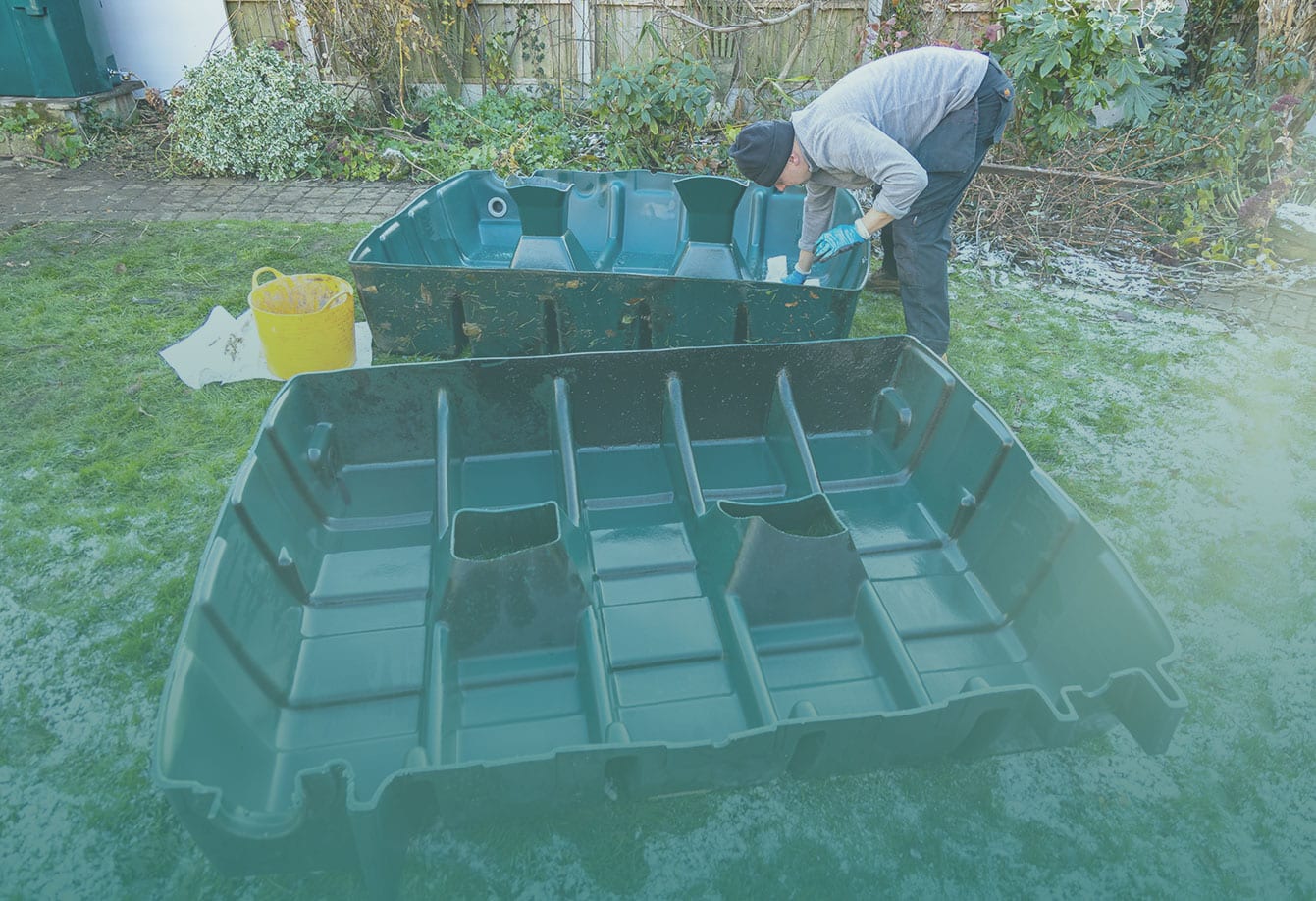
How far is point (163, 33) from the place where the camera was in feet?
25.5

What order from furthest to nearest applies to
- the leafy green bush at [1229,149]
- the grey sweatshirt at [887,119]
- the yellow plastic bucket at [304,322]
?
the leafy green bush at [1229,149] < the yellow plastic bucket at [304,322] < the grey sweatshirt at [887,119]

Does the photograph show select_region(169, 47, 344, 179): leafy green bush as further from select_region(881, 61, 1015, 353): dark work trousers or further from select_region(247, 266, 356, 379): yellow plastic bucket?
select_region(881, 61, 1015, 353): dark work trousers

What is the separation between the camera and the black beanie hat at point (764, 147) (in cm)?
335

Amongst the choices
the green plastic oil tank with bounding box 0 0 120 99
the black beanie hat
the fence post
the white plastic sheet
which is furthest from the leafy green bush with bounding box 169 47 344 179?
the black beanie hat

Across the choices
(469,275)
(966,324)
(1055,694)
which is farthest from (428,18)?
(1055,694)

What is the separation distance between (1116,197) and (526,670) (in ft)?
20.4

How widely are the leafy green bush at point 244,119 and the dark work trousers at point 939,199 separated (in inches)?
226

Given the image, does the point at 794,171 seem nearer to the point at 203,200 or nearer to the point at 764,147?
the point at 764,147

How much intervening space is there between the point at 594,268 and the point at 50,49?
6.07 m

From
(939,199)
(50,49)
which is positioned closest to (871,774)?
(939,199)

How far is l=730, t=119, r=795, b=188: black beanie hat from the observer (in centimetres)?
335

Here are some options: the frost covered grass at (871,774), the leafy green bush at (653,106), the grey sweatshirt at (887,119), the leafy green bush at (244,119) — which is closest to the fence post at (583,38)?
the leafy green bush at (653,106)

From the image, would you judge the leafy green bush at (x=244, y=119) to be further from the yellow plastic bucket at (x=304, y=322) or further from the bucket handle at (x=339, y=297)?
the bucket handle at (x=339, y=297)

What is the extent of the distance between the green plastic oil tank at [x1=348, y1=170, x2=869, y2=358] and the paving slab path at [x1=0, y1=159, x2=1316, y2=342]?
6.28ft
